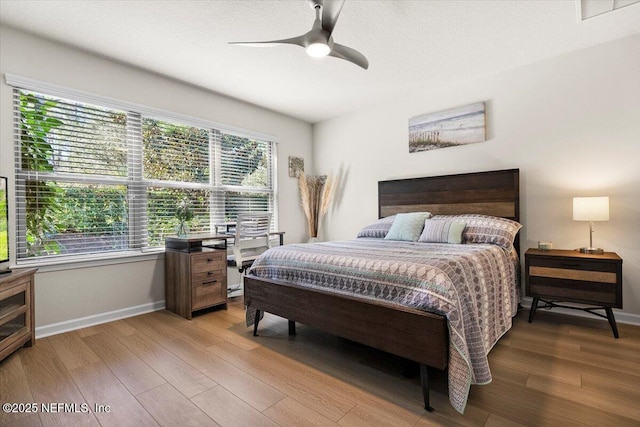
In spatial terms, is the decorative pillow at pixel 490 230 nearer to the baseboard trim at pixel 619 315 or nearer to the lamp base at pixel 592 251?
the lamp base at pixel 592 251

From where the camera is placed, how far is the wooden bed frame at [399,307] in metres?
1.56

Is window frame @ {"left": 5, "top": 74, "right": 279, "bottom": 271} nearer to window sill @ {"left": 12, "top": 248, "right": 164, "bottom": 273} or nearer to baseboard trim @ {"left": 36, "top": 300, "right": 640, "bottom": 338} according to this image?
window sill @ {"left": 12, "top": 248, "right": 164, "bottom": 273}

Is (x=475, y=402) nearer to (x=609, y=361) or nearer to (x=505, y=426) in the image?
(x=505, y=426)

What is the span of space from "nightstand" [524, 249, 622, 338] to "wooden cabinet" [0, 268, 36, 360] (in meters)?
4.01

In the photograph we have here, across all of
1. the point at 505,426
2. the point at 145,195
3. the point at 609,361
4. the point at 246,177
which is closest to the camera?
the point at 505,426

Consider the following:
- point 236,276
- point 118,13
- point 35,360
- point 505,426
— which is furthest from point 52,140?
point 505,426

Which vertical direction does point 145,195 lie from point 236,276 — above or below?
above

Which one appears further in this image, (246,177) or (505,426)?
(246,177)

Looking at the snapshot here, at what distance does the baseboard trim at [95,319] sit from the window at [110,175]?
23.3 inches

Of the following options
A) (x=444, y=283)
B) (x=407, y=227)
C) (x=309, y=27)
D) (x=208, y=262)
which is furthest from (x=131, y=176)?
(x=444, y=283)

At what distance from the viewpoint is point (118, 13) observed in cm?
222

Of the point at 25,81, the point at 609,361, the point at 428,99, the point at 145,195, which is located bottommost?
the point at 609,361

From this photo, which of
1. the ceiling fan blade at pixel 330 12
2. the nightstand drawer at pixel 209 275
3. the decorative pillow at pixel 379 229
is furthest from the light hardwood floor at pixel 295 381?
the ceiling fan blade at pixel 330 12

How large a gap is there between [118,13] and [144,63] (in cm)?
80
